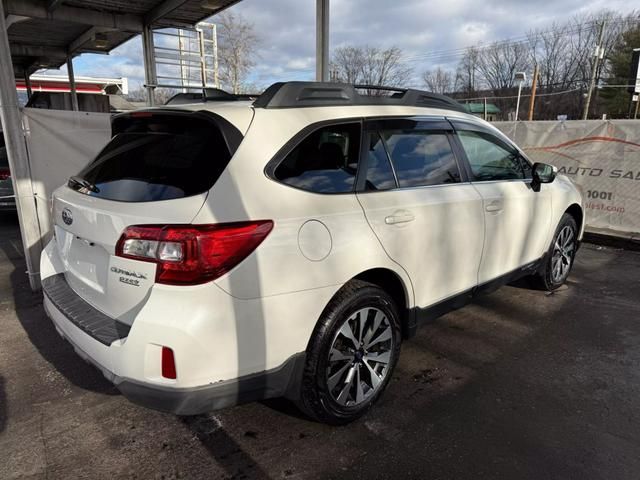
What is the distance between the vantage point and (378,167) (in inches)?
111

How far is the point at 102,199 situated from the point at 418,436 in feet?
7.12

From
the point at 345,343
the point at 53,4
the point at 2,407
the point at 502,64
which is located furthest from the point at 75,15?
the point at 502,64

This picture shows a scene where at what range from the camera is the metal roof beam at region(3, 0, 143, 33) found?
8.27 meters

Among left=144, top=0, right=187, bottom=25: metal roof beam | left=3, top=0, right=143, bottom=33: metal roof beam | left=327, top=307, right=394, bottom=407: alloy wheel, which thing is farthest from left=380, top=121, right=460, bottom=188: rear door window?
left=3, top=0, right=143, bottom=33: metal roof beam

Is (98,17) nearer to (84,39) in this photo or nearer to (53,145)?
(84,39)

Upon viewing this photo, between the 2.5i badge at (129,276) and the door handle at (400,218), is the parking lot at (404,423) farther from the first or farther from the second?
the door handle at (400,218)

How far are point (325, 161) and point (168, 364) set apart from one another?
132 cm

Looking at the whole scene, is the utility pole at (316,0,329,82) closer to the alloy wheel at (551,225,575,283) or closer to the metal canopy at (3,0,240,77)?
the metal canopy at (3,0,240,77)

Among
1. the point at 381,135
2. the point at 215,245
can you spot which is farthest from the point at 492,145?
the point at 215,245

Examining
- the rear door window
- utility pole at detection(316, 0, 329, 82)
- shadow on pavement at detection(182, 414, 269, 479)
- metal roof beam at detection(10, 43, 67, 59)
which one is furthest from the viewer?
metal roof beam at detection(10, 43, 67, 59)

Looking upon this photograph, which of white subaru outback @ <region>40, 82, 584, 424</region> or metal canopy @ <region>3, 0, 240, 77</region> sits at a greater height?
metal canopy @ <region>3, 0, 240, 77</region>

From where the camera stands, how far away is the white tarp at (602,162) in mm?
7082

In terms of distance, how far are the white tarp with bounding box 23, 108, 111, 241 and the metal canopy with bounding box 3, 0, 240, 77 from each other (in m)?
3.72

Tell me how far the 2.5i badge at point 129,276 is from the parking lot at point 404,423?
3.33 feet
